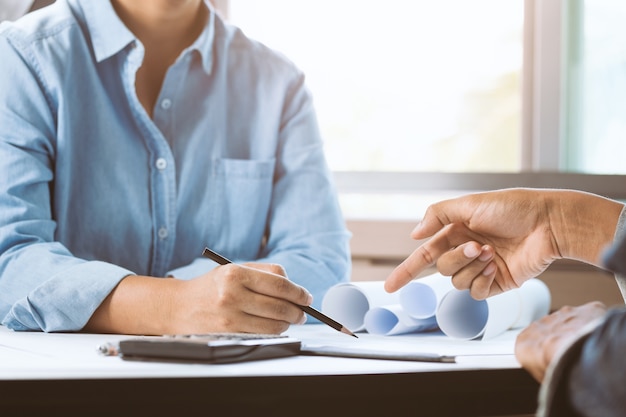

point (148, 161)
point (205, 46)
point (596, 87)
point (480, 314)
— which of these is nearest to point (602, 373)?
point (480, 314)

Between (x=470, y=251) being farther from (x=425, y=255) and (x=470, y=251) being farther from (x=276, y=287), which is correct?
(x=276, y=287)

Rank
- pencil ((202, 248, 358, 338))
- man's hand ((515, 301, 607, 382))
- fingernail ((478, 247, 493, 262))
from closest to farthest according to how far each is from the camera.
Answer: man's hand ((515, 301, 607, 382))
pencil ((202, 248, 358, 338))
fingernail ((478, 247, 493, 262))

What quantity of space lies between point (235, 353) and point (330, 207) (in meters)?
0.79

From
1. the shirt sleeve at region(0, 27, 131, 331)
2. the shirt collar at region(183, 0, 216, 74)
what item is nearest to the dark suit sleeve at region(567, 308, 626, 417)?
the shirt sleeve at region(0, 27, 131, 331)

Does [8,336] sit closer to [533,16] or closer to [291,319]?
[291,319]

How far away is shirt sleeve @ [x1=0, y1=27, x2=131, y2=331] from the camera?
1.06m

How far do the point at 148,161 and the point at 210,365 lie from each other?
2.54 ft

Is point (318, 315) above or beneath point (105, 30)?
beneath

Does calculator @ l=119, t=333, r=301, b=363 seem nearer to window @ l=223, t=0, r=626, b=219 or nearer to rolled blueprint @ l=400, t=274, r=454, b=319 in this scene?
rolled blueprint @ l=400, t=274, r=454, b=319

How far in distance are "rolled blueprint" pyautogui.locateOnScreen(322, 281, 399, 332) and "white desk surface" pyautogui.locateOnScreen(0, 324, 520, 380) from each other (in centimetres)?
11

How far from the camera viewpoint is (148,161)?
141 centimetres

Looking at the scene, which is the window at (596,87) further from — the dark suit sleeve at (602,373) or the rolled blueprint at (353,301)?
the dark suit sleeve at (602,373)

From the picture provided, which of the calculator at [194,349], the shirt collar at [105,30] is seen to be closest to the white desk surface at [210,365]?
the calculator at [194,349]

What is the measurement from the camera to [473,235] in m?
1.16
